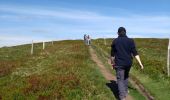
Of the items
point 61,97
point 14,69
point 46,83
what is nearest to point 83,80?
point 46,83

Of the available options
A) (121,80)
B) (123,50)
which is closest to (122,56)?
(123,50)

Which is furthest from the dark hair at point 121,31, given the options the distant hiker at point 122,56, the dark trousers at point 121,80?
the dark trousers at point 121,80

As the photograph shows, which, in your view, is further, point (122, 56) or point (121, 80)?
point (121, 80)

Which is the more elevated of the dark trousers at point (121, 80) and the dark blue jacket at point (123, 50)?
the dark blue jacket at point (123, 50)

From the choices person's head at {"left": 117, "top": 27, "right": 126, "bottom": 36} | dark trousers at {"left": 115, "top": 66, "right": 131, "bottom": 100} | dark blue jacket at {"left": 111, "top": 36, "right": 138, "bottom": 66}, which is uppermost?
person's head at {"left": 117, "top": 27, "right": 126, "bottom": 36}

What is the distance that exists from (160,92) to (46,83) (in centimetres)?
572

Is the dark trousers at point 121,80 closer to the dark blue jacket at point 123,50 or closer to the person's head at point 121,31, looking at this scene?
the dark blue jacket at point 123,50

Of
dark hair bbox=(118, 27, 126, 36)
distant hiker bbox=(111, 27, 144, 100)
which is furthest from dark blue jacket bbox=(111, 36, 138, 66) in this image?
dark hair bbox=(118, 27, 126, 36)

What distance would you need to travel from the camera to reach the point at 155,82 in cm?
2512

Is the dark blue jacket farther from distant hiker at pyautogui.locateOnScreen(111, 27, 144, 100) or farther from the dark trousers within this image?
the dark trousers

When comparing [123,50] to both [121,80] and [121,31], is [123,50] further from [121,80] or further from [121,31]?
[121,80]

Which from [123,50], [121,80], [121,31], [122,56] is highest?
[121,31]

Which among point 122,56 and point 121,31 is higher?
point 121,31

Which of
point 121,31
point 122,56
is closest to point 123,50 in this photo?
point 122,56
